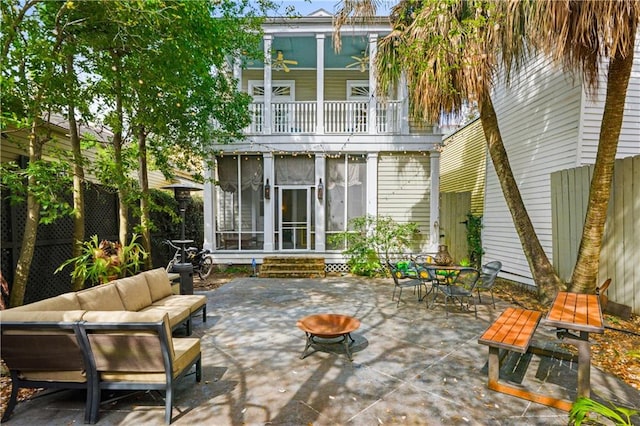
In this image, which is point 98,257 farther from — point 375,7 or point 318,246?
point 375,7

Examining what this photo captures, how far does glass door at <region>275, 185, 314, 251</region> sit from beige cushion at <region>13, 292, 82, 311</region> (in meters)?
6.47

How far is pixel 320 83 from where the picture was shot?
30.7ft

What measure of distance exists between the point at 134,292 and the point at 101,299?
0.59m

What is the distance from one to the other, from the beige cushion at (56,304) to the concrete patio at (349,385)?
0.82 metres

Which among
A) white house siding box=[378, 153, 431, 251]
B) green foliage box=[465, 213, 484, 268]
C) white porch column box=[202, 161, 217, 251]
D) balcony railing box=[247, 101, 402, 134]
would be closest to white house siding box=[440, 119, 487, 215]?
green foliage box=[465, 213, 484, 268]

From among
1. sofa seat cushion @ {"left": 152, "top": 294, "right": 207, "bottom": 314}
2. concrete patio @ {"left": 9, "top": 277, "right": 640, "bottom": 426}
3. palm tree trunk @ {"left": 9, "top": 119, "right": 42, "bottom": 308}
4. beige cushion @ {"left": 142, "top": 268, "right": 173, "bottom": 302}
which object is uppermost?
palm tree trunk @ {"left": 9, "top": 119, "right": 42, "bottom": 308}

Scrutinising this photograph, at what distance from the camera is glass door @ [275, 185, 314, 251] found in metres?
9.62

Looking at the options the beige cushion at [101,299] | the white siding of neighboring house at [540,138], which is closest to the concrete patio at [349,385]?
the beige cushion at [101,299]

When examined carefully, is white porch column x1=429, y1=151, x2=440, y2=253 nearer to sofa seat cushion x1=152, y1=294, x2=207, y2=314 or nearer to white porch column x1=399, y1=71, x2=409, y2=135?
white porch column x1=399, y1=71, x2=409, y2=135

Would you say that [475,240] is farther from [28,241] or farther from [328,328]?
[28,241]

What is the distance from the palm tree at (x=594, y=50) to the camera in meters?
3.67

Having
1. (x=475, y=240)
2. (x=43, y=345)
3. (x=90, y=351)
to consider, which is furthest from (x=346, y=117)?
(x=43, y=345)

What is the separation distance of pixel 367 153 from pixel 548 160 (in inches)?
178

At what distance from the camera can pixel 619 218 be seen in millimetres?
4867
